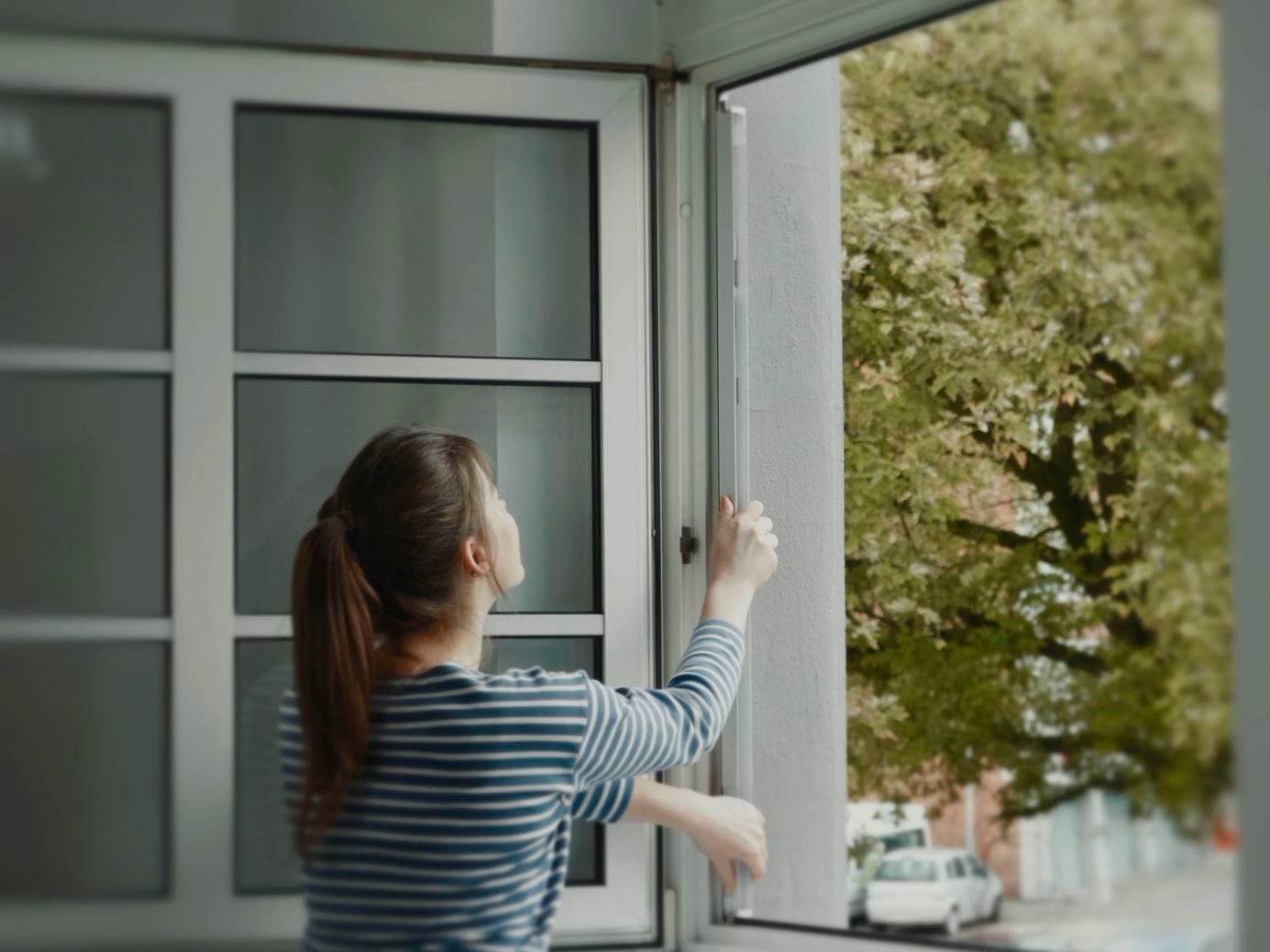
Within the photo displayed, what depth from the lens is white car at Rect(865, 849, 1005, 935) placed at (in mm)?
1450

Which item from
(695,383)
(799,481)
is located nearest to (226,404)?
(695,383)

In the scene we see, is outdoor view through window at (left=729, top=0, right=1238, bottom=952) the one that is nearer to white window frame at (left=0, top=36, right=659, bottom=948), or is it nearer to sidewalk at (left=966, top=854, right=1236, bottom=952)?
sidewalk at (left=966, top=854, right=1236, bottom=952)

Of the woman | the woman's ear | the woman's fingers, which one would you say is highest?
the woman's ear

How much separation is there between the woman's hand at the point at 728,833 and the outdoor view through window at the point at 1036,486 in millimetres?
66

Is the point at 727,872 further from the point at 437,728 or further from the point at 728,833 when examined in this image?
the point at 437,728

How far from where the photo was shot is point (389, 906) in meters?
1.34

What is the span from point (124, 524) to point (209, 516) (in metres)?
0.10

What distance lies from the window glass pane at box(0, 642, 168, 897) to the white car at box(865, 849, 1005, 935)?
84 cm

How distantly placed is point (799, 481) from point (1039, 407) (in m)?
0.33

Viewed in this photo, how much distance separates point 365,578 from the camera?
4.69 ft

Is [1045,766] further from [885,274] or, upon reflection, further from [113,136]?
[113,136]

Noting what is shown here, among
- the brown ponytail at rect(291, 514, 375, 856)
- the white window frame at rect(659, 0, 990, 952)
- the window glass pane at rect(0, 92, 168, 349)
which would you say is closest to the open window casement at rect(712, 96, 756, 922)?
the white window frame at rect(659, 0, 990, 952)

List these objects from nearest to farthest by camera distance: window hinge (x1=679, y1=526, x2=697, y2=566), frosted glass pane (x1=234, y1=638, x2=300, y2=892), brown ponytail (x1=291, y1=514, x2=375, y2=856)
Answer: brown ponytail (x1=291, y1=514, x2=375, y2=856), frosted glass pane (x1=234, y1=638, x2=300, y2=892), window hinge (x1=679, y1=526, x2=697, y2=566)

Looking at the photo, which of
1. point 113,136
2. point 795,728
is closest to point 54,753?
point 113,136
